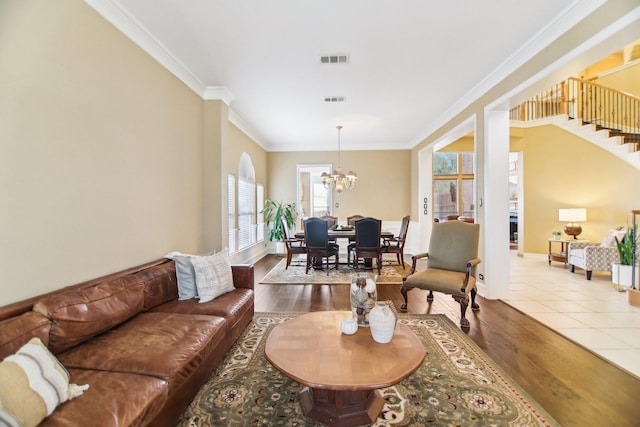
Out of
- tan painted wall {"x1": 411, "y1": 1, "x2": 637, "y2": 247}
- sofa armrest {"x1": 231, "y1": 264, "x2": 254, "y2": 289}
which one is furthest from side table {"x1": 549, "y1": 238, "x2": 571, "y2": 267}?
sofa armrest {"x1": 231, "y1": 264, "x2": 254, "y2": 289}

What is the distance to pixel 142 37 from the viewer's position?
2680mm

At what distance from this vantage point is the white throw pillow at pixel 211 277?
102 inches

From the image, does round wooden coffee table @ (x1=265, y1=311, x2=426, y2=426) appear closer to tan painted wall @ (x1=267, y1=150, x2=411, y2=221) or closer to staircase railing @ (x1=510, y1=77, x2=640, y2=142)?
tan painted wall @ (x1=267, y1=150, x2=411, y2=221)

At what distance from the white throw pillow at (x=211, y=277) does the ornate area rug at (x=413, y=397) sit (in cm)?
57

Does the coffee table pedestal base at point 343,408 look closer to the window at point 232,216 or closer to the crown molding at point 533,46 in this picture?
the crown molding at point 533,46

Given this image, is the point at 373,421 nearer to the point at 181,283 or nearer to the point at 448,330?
the point at 448,330

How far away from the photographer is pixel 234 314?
240 centimetres

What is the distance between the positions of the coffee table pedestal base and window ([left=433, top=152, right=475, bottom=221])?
8119mm

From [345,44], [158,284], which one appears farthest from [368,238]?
[158,284]

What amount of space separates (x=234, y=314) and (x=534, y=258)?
7482 mm

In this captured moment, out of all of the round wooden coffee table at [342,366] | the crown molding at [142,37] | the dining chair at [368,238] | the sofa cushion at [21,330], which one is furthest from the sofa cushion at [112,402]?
the dining chair at [368,238]

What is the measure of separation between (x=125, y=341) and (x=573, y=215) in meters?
8.11

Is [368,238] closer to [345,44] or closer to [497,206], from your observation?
[497,206]

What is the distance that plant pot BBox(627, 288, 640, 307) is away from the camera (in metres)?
3.49
